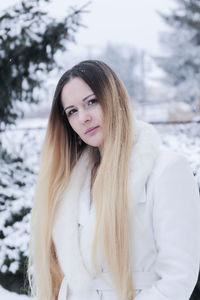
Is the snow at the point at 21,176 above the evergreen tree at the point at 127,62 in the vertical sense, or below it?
above

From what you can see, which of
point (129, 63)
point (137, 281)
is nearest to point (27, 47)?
point (137, 281)

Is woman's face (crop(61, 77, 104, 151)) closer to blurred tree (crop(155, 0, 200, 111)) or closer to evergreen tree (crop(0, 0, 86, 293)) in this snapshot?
evergreen tree (crop(0, 0, 86, 293))

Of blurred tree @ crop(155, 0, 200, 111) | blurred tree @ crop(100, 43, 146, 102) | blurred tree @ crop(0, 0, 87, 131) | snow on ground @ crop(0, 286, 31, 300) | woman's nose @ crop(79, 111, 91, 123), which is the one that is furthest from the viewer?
blurred tree @ crop(100, 43, 146, 102)

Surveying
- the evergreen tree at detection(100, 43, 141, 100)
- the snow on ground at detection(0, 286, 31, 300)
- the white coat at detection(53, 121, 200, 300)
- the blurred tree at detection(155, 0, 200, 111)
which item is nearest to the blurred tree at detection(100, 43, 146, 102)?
the evergreen tree at detection(100, 43, 141, 100)

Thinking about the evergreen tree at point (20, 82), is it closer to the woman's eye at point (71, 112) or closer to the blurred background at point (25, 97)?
the blurred background at point (25, 97)

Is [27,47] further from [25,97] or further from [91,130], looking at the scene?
[91,130]

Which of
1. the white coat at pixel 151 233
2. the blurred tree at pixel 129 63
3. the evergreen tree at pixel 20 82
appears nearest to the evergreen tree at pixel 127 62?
the blurred tree at pixel 129 63

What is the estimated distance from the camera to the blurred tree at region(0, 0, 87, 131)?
4.49 m

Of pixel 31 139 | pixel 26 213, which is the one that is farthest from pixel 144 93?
pixel 26 213

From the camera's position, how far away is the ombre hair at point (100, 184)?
5.28 ft

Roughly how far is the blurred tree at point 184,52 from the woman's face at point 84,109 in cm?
1516

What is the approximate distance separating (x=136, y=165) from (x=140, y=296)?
54cm

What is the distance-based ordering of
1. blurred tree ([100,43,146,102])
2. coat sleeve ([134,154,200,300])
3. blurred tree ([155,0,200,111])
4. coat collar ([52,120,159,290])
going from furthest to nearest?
blurred tree ([100,43,146,102]) < blurred tree ([155,0,200,111]) < coat collar ([52,120,159,290]) < coat sleeve ([134,154,200,300])

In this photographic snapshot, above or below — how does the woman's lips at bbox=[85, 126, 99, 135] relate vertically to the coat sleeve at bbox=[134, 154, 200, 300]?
above
